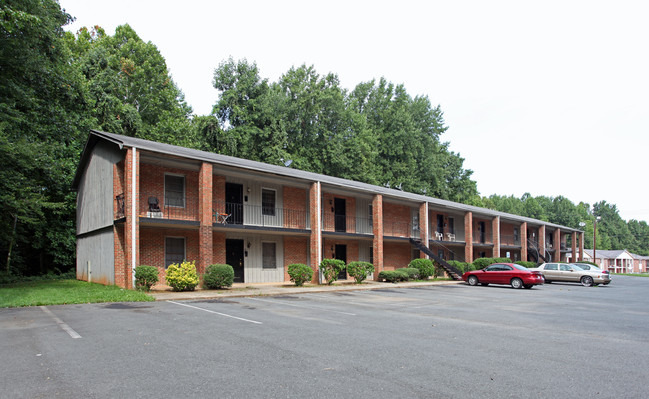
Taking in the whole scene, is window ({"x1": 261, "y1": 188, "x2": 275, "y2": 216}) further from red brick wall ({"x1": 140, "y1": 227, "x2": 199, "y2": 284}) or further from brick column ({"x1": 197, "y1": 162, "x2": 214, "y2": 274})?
brick column ({"x1": 197, "y1": 162, "x2": 214, "y2": 274})

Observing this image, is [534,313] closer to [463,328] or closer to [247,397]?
[463,328]

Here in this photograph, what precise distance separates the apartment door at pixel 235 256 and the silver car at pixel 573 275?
20.1 metres

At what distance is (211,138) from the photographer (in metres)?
37.2

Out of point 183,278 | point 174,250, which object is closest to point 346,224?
point 174,250

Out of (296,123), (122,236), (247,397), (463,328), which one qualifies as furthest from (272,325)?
(296,123)

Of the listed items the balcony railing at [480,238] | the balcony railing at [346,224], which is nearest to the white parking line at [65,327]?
the balcony railing at [346,224]

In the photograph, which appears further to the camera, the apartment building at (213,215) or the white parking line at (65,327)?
the apartment building at (213,215)

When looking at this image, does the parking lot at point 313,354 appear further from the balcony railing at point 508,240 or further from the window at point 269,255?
the balcony railing at point 508,240

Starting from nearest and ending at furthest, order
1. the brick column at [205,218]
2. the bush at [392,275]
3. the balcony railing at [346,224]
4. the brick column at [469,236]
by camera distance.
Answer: the brick column at [205,218], the bush at [392,275], the balcony railing at [346,224], the brick column at [469,236]

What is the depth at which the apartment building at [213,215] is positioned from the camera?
17.8 m

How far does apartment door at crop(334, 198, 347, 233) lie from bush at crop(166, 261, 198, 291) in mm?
11419

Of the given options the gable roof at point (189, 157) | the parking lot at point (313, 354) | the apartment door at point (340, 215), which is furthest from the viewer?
the apartment door at point (340, 215)

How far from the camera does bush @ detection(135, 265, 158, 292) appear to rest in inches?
627

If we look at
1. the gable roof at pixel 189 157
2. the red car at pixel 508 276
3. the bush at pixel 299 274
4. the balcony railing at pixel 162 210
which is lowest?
the red car at pixel 508 276
